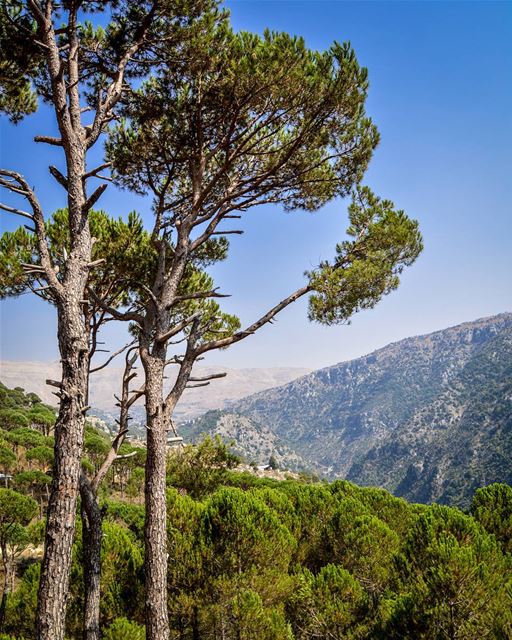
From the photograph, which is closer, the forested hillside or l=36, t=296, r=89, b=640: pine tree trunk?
l=36, t=296, r=89, b=640: pine tree trunk

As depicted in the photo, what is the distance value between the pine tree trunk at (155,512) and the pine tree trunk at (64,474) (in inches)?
62.2

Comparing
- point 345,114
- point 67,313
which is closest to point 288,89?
point 345,114

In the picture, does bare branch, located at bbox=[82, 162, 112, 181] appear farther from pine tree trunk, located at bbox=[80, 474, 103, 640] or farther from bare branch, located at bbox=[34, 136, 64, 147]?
pine tree trunk, located at bbox=[80, 474, 103, 640]

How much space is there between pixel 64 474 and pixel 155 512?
1.98 metres

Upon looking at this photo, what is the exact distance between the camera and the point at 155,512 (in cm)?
561

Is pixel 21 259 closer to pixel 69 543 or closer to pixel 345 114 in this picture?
pixel 69 543

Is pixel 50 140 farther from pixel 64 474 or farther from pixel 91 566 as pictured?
pixel 91 566

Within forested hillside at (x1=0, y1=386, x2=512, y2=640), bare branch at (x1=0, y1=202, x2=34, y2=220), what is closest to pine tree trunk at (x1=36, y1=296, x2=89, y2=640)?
bare branch at (x1=0, y1=202, x2=34, y2=220)

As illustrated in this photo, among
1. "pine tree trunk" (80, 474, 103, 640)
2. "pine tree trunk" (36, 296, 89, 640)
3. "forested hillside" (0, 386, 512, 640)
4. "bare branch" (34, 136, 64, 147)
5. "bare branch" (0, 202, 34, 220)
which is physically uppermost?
"bare branch" (34, 136, 64, 147)

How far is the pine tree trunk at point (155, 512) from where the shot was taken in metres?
5.23

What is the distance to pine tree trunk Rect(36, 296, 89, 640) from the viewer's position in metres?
3.73

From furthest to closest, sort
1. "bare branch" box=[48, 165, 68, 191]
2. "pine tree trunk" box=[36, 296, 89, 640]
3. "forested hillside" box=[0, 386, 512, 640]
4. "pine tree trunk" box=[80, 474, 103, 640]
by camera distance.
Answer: "forested hillside" box=[0, 386, 512, 640] < "pine tree trunk" box=[80, 474, 103, 640] < "bare branch" box=[48, 165, 68, 191] < "pine tree trunk" box=[36, 296, 89, 640]

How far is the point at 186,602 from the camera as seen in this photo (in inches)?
370

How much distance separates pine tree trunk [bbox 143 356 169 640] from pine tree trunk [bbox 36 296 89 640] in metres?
1.58
